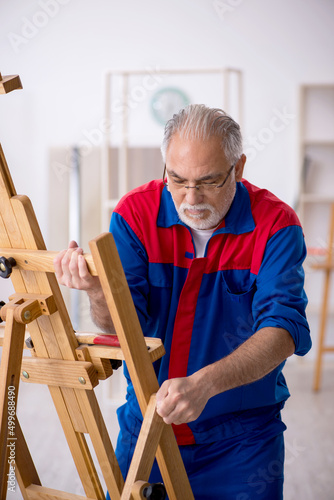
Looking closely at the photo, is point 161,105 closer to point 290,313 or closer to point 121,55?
point 121,55

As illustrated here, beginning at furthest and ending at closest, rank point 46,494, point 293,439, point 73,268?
point 293,439 < point 46,494 < point 73,268

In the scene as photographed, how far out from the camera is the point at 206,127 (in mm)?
1446

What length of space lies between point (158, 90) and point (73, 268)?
143 inches

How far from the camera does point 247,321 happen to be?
5.12ft

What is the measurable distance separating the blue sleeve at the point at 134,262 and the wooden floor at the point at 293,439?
1677 mm

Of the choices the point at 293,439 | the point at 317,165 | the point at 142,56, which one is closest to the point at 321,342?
the point at 293,439

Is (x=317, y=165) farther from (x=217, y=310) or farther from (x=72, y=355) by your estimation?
(x=72, y=355)

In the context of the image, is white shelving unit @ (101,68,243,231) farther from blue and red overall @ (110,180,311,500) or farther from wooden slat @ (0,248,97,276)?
wooden slat @ (0,248,97,276)

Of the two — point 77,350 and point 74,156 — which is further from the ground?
point 77,350

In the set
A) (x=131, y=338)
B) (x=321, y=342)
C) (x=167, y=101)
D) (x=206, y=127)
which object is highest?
(x=206, y=127)

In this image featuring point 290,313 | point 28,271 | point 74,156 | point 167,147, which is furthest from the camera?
point 74,156

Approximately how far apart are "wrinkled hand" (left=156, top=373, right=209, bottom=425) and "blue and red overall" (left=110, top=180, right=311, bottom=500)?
0.36 meters

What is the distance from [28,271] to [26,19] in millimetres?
3950

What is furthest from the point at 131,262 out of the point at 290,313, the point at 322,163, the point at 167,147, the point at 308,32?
the point at 308,32
